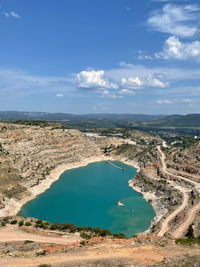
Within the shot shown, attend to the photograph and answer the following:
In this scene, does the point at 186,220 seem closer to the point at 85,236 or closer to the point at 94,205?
the point at 85,236

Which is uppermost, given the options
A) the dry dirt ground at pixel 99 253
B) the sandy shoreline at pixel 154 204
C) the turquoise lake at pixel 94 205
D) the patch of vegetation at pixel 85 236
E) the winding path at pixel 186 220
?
the dry dirt ground at pixel 99 253

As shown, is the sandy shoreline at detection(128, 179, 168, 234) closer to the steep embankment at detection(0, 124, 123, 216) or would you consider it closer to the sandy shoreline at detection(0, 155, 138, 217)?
the sandy shoreline at detection(0, 155, 138, 217)

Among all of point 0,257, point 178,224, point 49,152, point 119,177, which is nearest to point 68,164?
point 49,152

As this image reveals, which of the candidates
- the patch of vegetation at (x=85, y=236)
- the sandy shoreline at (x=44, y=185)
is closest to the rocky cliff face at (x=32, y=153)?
the sandy shoreline at (x=44, y=185)

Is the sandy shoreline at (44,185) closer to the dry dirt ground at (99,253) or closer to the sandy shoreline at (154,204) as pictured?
the dry dirt ground at (99,253)

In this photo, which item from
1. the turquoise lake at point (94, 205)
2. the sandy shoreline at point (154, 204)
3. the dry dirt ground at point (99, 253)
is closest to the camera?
the dry dirt ground at point (99, 253)

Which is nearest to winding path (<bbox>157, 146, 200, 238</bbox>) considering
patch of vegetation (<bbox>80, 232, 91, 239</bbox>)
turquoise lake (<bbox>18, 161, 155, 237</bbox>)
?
turquoise lake (<bbox>18, 161, 155, 237</bbox>)
